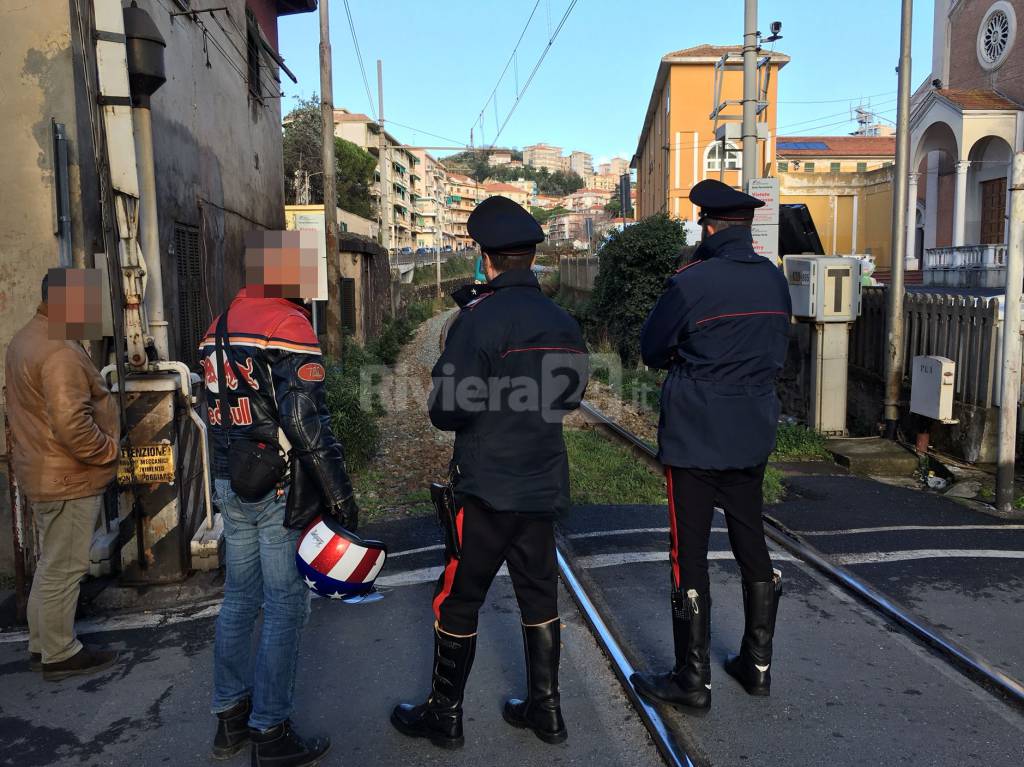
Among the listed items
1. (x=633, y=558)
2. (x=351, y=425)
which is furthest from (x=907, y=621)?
(x=351, y=425)

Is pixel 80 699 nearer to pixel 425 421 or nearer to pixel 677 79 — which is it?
pixel 425 421

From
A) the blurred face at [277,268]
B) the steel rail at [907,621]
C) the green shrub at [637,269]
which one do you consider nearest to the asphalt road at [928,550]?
the steel rail at [907,621]

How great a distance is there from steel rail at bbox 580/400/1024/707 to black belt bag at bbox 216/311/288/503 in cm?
309

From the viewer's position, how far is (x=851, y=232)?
1624 inches

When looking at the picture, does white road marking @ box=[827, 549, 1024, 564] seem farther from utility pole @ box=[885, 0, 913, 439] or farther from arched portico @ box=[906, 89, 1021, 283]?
arched portico @ box=[906, 89, 1021, 283]

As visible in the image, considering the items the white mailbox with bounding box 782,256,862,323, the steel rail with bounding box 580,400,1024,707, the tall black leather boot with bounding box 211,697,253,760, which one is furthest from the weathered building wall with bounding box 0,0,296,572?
the white mailbox with bounding box 782,256,862,323

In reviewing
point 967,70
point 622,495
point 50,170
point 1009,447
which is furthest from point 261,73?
point 967,70

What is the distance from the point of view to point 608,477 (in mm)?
7840

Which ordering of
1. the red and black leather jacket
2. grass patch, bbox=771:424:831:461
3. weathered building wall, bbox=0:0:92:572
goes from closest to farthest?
1. the red and black leather jacket
2. weathered building wall, bbox=0:0:92:572
3. grass patch, bbox=771:424:831:461

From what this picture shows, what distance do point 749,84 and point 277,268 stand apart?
974 cm

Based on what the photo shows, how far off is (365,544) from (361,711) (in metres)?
0.90

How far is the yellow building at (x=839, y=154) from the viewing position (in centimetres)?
5409

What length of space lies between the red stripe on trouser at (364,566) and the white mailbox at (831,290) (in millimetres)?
7553

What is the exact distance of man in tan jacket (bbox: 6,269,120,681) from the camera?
3.93m
